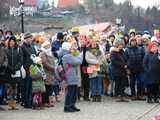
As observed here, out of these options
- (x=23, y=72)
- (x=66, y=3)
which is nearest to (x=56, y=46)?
(x=23, y=72)

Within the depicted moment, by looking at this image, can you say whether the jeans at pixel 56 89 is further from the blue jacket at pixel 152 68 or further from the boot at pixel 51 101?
the blue jacket at pixel 152 68

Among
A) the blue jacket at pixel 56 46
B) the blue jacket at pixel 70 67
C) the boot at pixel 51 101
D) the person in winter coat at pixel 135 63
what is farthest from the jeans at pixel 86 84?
the blue jacket at pixel 70 67

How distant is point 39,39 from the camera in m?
18.1

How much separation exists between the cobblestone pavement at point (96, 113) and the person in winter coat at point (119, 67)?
889mm

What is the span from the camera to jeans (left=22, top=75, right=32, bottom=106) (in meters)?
16.4

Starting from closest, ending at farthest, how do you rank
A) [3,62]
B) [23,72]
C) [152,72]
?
1. [3,62]
2. [23,72]
3. [152,72]

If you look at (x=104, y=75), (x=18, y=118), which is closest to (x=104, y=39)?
(x=104, y=75)

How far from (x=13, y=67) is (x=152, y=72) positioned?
4.11 metres

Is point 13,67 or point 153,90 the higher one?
point 13,67

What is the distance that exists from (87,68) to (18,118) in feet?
12.7

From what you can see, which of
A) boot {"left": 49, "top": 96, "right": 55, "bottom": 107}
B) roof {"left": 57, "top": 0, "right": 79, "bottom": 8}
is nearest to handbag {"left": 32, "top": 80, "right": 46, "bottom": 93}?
boot {"left": 49, "top": 96, "right": 55, "bottom": 107}

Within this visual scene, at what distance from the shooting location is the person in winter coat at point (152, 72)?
696 inches

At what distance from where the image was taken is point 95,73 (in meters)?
17.9

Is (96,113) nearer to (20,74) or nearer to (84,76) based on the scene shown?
(20,74)
